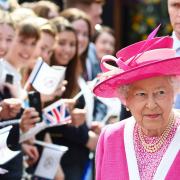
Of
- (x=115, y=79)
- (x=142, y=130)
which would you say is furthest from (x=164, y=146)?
(x=115, y=79)

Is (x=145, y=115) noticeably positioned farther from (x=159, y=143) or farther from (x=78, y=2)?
(x=78, y=2)

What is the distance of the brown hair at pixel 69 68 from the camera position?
6090 millimetres

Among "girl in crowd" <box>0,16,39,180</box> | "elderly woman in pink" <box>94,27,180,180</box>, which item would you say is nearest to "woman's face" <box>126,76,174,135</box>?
"elderly woman in pink" <box>94,27,180,180</box>

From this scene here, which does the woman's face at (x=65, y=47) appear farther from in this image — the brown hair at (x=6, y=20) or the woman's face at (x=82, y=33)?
the brown hair at (x=6, y=20)

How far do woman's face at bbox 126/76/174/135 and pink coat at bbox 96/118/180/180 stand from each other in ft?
0.37

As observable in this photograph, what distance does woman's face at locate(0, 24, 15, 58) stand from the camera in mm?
5266

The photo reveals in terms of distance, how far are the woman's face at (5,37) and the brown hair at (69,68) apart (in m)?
0.82

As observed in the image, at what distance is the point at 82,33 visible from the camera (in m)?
6.93

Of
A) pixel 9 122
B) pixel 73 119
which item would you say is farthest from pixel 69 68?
pixel 9 122

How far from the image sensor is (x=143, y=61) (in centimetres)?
365

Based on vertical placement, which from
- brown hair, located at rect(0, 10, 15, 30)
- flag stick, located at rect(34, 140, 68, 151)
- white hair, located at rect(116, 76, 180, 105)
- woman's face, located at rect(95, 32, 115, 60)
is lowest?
flag stick, located at rect(34, 140, 68, 151)

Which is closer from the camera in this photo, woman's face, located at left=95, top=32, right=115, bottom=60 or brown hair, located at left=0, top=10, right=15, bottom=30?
brown hair, located at left=0, top=10, right=15, bottom=30

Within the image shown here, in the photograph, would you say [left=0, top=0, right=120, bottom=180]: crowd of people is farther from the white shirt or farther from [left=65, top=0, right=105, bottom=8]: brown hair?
[left=65, top=0, right=105, bottom=8]: brown hair

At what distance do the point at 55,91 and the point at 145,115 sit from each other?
6.49 feet
